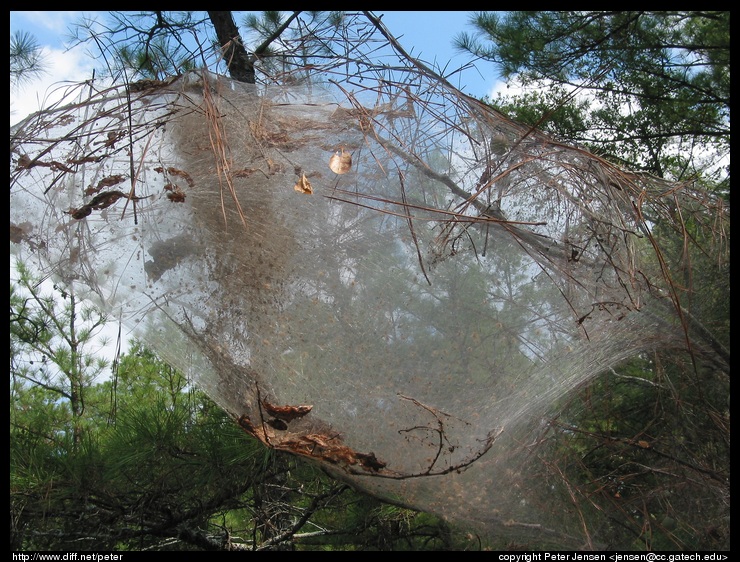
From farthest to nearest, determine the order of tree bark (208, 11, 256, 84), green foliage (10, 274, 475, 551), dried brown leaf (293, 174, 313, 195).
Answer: tree bark (208, 11, 256, 84) → green foliage (10, 274, 475, 551) → dried brown leaf (293, 174, 313, 195)

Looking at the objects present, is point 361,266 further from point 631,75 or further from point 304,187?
point 631,75

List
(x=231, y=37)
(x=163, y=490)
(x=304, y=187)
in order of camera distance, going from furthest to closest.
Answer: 1. (x=231, y=37)
2. (x=163, y=490)
3. (x=304, y=187)

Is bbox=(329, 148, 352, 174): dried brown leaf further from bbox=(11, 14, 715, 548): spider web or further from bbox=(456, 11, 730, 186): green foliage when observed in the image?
bbox=(456, 11, 730, 186): green foliage

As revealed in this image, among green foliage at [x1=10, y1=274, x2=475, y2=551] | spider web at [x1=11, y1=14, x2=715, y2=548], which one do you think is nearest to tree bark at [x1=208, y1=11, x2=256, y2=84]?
spider web at [x1=11, y1=14, x2=715, y2=548]

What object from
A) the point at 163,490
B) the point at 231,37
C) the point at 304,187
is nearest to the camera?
the point at 304,187

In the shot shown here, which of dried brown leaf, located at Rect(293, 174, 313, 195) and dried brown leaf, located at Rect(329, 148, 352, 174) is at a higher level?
dried brown leaf, located at Rect(329, 148, 352, 174)

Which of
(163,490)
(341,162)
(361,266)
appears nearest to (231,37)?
(341,162)

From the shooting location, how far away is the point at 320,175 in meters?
2.34

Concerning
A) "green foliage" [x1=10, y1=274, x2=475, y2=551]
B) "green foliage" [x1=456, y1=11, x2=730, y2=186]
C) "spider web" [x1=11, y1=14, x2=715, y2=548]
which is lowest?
"green foliage" [x1=10, y1=274, x2=475, y2=551]

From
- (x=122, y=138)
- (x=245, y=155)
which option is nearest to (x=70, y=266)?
(x=122, y=138)

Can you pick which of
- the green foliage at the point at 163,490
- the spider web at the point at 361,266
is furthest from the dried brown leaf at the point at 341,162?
the green foliage at the point at 163,490

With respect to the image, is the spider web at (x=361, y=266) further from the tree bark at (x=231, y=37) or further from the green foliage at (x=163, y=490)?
the tree bark at (x=231, y=37)

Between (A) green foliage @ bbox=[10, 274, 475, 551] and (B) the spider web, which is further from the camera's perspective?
(A) green foliage @ bbox=[10, 274, 475, 551]

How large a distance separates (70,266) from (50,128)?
610 mm
